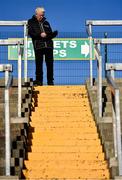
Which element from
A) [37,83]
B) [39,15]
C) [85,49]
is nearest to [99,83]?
[37,83]

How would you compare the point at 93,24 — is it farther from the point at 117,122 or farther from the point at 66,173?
the point at 117,122

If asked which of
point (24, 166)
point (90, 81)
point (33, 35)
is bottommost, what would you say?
point (24, 166)

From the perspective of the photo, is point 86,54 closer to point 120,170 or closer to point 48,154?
point 48,154

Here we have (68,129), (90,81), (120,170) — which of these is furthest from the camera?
(90,81)

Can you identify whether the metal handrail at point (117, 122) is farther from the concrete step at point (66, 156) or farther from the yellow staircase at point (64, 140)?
the concrete step at point (66, 156)

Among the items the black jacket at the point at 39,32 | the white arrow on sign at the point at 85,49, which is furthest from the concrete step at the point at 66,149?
the white arrow on sign at the point at 85,49

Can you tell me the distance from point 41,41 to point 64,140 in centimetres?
344

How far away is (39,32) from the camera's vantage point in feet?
36.6

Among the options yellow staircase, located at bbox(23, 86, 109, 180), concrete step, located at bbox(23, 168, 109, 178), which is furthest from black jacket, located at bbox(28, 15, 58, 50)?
concrete step, located at bbox(23, 168, 109, 178)

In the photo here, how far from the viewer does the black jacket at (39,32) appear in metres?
11.1

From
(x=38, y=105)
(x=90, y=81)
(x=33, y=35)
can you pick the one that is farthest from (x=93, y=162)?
(x=33, y=35)

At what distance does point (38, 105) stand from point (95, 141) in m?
1.64

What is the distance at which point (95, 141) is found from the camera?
8.10 metres

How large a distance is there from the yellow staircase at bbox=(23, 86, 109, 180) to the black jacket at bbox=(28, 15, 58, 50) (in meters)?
1.28
